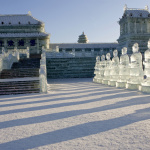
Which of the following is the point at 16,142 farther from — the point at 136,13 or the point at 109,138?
the point at 136,13

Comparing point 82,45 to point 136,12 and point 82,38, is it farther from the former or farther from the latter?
point 82,38

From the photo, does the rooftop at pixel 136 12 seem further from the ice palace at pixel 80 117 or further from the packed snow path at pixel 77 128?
the packed snow path at pixel 77 128

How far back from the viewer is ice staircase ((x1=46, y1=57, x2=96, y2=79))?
25672 mm

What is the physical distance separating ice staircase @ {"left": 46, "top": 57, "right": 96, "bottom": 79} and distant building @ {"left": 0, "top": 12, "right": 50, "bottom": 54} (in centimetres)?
1408

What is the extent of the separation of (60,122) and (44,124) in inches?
15.2

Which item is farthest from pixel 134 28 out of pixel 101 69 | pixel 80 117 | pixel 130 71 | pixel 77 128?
pixel 77 128

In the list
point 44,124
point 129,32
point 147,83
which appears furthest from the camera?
point 129,32

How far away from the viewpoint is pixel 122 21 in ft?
153

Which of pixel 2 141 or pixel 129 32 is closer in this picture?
pixel 2 141

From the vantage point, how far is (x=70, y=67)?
26.6 meters

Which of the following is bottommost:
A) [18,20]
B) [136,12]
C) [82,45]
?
[82,45]

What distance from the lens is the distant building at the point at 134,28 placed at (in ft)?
143

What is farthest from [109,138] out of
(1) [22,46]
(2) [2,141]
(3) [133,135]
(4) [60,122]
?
(1) [22,46]

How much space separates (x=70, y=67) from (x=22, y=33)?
20832 mm
